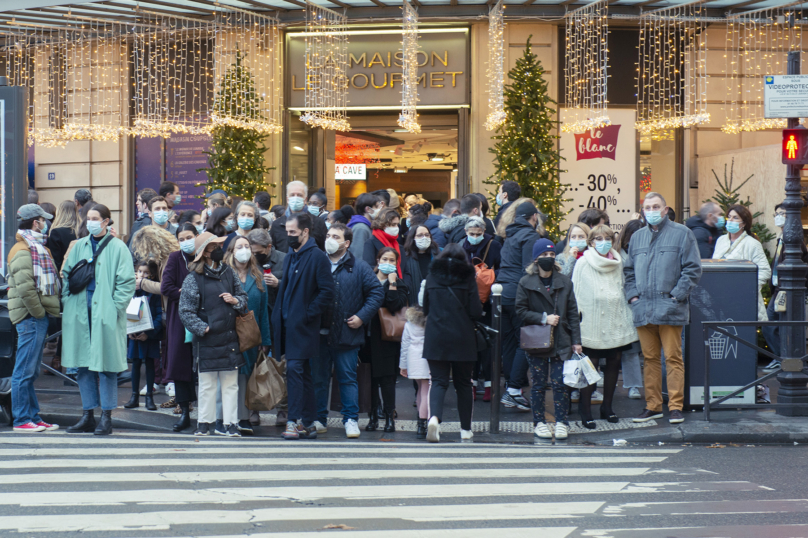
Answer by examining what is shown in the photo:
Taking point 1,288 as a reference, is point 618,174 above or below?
above

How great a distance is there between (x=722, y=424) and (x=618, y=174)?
8945 mm

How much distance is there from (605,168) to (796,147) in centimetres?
749

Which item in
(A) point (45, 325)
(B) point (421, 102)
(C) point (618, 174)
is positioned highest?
(B) point (421, 102)

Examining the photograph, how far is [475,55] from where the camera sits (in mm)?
15992

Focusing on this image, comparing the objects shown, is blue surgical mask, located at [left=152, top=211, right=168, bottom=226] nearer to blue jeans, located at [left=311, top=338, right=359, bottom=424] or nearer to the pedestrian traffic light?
blue jeans, located at [left=311, top=338, right=359, bottom=424]

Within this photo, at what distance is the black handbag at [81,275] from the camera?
25.3 ft

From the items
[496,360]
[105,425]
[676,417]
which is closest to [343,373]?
[496,360]

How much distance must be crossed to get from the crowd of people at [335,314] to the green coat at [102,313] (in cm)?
1

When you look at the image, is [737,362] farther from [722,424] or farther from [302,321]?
[302,321]

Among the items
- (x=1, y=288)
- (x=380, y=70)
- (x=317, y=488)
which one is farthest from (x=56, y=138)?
(x=317, y=488)

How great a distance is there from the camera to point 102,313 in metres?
7.74

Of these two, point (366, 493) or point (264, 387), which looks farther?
point (264, 387)

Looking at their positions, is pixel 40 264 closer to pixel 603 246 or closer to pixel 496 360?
pixel 496 360

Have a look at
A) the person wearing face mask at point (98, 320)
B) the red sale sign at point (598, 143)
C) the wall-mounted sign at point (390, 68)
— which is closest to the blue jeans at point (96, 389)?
the person wearing face mask at point (98, 320)
